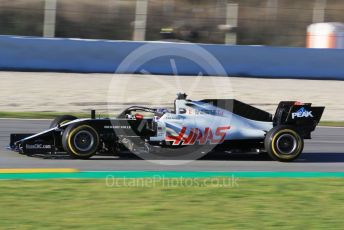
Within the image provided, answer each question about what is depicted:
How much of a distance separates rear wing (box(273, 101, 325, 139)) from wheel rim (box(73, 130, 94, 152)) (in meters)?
2.83

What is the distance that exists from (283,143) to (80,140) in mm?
2975

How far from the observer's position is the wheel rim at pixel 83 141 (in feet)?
31.9

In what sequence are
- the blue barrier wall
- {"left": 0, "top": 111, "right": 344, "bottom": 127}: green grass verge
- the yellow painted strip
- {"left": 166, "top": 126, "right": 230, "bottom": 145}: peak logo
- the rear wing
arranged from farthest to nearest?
the blue barrier wall → {"left": 0, "top": 111, "right": 344, "bottom": 127}: green grass verge → the rear wing → {"left": 166, "top": 126, "right": 230, "bottom": 145}: peak logo → the yellow painted strip

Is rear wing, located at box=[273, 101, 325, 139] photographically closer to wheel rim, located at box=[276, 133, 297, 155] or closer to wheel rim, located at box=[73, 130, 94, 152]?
wheel rim, located at box=[276, 133, 297, 155]

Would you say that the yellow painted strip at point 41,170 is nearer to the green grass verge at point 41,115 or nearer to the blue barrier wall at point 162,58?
the green grass verge at point 41,115

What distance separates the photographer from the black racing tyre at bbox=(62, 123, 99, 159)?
31.8ft

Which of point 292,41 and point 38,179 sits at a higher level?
point 292,41

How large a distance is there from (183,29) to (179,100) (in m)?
15.1

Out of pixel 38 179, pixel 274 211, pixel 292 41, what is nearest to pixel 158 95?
pixel 292 41

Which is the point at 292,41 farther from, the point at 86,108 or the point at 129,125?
the point at 129,125

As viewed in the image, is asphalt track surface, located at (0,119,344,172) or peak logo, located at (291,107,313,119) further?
peak logo, located at (291,107,313,119)

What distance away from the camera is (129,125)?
391 inches

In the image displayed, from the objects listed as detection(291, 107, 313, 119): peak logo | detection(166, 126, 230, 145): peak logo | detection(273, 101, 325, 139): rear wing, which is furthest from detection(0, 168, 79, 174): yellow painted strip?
detection(291, 107, 313, 119): peak logo

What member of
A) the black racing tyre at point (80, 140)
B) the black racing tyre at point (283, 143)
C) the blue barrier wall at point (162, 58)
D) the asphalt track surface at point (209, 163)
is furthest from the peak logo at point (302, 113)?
the blue barrier wall at point (162, 58)
